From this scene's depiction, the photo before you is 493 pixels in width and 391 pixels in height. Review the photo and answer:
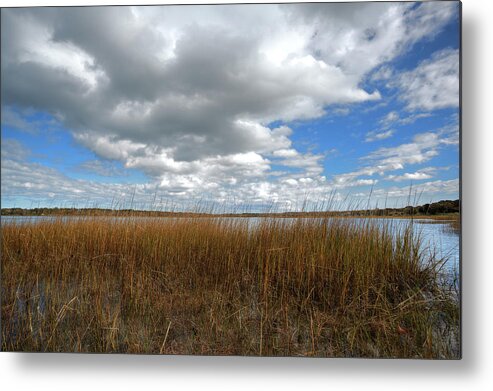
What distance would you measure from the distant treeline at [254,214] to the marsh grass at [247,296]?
0.09 m

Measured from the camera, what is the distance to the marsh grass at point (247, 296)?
5.39ft

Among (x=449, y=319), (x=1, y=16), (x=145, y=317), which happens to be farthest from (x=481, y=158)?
(x=1, y=16)

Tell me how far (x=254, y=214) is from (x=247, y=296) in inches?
22.3

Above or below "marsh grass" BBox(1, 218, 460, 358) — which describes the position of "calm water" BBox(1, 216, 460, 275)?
above

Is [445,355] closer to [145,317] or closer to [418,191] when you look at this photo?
[418,191]

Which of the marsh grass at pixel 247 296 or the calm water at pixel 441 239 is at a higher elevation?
the calm water at pixel 441 239

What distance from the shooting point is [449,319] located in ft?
5.38

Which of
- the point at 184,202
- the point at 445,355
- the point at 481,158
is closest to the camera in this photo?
the point at 445,355

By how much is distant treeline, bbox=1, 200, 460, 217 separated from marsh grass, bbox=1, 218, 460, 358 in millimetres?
87

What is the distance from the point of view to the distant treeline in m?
1.68

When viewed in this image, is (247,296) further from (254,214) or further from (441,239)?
(441,239)

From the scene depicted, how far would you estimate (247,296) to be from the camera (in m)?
1.78

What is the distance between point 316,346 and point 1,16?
3026 mm

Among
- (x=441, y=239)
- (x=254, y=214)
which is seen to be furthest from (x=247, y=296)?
(x=441, y=239)
